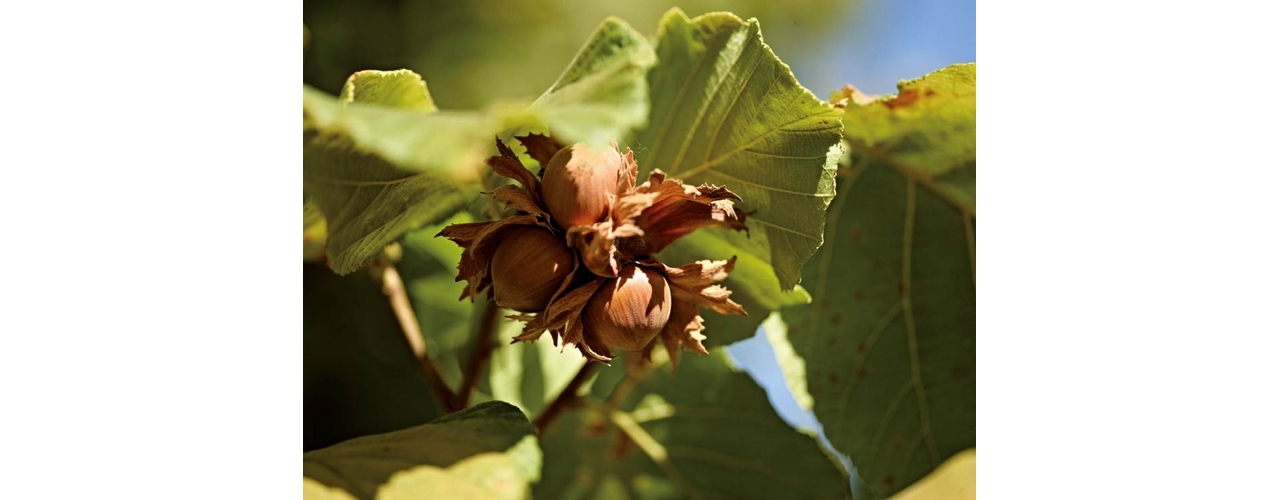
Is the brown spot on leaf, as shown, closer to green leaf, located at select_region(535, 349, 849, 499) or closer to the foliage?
the foliage

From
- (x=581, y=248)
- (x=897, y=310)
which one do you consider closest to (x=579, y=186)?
(x=581, y=248)

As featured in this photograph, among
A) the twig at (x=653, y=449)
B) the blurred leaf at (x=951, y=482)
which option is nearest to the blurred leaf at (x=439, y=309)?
the twig at (x=653, y=449)

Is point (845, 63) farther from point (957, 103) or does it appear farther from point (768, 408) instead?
point (768, 408)

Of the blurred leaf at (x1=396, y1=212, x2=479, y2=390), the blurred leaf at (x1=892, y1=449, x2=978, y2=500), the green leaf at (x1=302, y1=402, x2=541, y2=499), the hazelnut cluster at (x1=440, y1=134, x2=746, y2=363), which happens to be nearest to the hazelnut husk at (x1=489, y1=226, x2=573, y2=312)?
the hazelnut cluster at (x1=440, y1=134, x2=746, y2=363)

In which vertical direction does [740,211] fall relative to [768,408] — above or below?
above

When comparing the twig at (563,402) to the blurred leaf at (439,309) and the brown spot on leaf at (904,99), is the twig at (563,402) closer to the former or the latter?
the blurred leaf at (439,309)

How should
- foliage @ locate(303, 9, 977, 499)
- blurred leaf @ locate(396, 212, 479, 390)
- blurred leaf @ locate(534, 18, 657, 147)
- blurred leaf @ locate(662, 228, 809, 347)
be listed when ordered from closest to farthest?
blurred leaf @ locate(534, 18, 657, 147) < foliage @ locate(303, 9, 977, 499) < blurred leaf @ locate(662, 228, 809, 347) < blurred leaf @ locate(396, 212, 479, 390)
